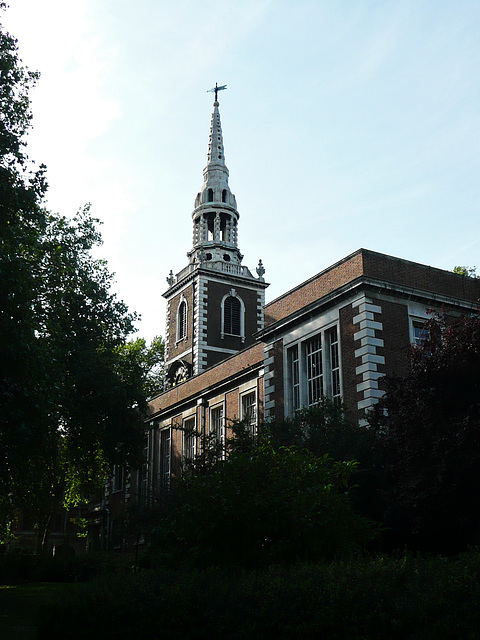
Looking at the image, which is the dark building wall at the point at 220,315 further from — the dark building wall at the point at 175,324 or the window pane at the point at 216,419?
the window pane at the point at 216,419

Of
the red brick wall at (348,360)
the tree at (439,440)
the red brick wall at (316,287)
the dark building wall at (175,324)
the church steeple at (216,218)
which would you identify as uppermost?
the church steeple at (216,218)

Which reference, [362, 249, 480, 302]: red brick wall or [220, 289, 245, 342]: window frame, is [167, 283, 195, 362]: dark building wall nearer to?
[220, 289, 245, 342]: window frame

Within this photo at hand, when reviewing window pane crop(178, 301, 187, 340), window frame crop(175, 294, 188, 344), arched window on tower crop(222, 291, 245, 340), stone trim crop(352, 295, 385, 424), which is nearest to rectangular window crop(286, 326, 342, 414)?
stone trim crop(352, 295, 385, 424)

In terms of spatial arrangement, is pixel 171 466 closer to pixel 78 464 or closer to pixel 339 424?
pixel 78 464

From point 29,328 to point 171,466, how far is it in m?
25.4

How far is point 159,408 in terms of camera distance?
157 ft

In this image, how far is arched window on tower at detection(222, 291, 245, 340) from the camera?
5862 centimetres

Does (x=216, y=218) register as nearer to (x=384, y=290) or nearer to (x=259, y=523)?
(x=384, y=290)

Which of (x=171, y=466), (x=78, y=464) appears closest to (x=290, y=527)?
(x=78, y=464)

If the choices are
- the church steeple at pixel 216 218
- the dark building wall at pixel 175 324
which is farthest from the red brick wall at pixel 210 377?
the church steeple at pixel 216 218

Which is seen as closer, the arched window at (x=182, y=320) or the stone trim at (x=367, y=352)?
the stone trim at (x=367, y=352)

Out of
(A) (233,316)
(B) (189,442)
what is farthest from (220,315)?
(B) (189,442)

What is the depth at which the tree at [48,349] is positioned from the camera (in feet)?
63.6

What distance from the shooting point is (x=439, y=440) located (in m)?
18.1
